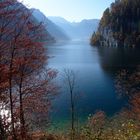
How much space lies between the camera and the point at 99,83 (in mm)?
75250

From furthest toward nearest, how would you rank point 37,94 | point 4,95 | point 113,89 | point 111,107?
point 113,89
point 111,107
point 37,94
point 4,95

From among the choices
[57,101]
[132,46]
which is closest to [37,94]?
[57,101]

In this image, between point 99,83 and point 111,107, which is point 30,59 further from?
point 99,83

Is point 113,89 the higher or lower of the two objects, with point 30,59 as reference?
lower

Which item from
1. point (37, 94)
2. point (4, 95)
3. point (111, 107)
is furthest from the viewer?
point (111, 107)

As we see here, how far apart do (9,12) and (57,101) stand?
42268mm

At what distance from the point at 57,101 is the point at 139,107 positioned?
19.9 meters

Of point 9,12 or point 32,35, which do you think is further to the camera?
point 32,35

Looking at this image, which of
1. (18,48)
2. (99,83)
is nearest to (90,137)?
(18,48)

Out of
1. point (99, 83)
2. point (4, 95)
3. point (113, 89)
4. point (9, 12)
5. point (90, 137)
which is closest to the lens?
point (90, 137)

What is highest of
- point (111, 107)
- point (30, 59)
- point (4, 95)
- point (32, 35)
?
point (32, 35)

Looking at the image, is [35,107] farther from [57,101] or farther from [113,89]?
[113,89]

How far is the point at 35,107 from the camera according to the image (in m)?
21.0

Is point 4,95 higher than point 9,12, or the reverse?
point 9,12
